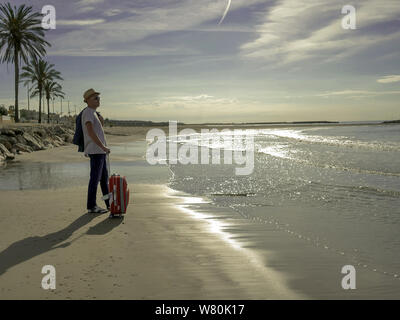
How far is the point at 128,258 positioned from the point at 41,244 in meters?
1.34

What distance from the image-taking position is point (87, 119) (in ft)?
20.5

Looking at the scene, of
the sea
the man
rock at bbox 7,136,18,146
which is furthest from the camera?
rock at bbox 7,136,18,146

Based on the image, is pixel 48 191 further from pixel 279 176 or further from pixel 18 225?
pixel 279 176

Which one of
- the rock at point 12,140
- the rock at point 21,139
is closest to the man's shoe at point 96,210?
the rock at point 12,140

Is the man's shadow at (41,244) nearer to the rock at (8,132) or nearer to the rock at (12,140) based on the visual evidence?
the rock at (12,140)

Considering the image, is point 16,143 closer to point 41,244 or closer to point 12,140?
point 12,140

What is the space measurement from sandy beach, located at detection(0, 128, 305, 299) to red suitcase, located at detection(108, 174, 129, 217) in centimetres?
20

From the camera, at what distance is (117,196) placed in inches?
240

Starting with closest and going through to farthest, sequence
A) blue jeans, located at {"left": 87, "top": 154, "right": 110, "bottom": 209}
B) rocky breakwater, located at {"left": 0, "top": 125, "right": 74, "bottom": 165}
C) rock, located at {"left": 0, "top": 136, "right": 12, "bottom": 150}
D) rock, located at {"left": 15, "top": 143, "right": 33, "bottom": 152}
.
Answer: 1. blue jeans, located at {"left": 87, "top": 154, "right": 110, "bottom": 209}
2. rocky breakwater, located at {"left": 0, "top": 125, "right": 74, "bottom": 165}
3. rock, located at {"left": 0, "top": 136, "right": 12, "bottom": 150}
4. rock, located at {"left": 15, "top": 143, "right": 33, "bottom": 152}

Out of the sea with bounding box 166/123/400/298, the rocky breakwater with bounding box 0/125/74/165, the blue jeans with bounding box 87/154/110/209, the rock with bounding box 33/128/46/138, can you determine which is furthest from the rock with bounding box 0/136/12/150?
the blue jeans with bounding box 87/154/110/209

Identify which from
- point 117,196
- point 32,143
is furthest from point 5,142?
point 117,196

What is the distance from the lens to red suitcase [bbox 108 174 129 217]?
6054mm

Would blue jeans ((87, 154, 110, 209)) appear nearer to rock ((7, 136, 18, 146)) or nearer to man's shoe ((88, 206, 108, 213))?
man's shoe ((88, 206, 108, 213))

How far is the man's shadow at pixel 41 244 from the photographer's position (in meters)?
4.12
